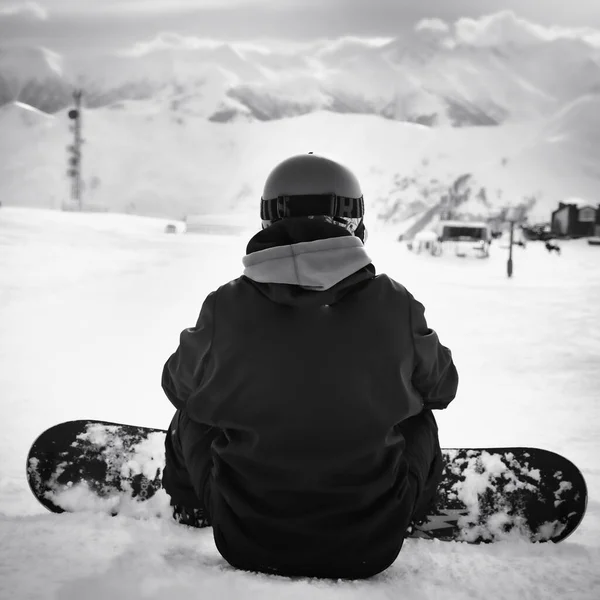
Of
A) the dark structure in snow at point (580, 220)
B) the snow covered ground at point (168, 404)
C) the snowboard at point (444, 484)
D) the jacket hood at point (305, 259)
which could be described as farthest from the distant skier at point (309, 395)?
the dark structure in snow at point (580, 220)

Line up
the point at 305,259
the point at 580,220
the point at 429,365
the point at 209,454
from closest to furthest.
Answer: the point at 305,259, the point at 429,365, the point at 209,454, the point at 580,220

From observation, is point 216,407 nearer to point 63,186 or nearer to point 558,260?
point 558,260

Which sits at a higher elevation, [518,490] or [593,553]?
[518,490]

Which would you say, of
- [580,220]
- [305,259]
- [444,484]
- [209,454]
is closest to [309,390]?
[305,259]

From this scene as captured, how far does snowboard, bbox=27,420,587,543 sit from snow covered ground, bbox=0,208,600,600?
0.07 metres

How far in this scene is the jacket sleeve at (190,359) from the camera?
1194mm

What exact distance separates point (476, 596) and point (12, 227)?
15.1 m

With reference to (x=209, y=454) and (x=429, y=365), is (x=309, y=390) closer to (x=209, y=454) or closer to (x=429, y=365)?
(x=429, y=365)

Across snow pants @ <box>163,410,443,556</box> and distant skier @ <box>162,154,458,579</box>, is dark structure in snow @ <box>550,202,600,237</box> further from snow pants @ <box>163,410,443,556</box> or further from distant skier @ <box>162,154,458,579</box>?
distant skier @ <box>162,154,458,579</box>

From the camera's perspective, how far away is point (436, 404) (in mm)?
1371

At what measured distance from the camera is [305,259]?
1135 millimetres

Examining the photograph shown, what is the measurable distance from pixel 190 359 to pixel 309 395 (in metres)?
0.30

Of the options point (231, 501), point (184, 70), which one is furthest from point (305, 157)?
point (184, 70)

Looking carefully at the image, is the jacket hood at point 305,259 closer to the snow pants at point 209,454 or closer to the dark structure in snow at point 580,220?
the snow pants at point 209,454
